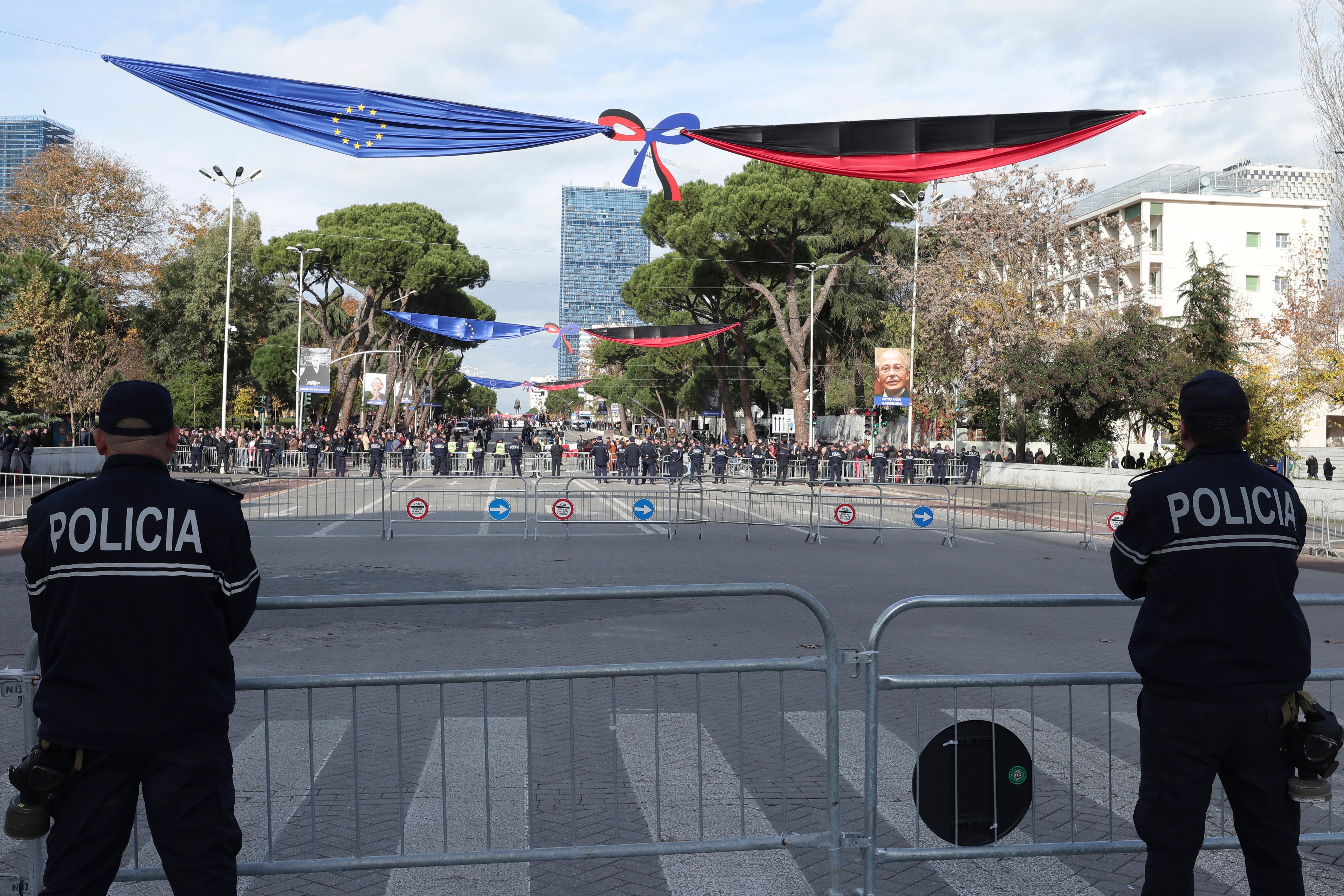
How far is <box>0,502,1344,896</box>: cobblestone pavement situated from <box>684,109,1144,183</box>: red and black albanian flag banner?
405 cm

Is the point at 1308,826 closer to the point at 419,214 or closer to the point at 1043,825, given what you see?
the point at 1043,825

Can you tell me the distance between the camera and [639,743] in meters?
5.75

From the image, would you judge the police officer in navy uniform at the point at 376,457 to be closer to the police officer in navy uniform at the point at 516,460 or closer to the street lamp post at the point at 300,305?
the police officer in navy uniform at the point at 516,460

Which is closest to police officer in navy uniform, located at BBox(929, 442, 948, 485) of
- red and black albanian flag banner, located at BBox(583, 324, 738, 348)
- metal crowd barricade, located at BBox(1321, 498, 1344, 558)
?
red and black albanian flag banner, located at BBox(583, 324, 738, 348)

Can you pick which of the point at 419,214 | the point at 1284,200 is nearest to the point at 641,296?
the point at 419,214

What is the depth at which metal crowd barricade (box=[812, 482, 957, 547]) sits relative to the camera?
18.7 metres

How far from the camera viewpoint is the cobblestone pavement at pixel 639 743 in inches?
163

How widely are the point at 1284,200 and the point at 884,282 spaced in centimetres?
2947

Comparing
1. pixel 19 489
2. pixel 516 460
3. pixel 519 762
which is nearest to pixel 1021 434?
pixel 516 460

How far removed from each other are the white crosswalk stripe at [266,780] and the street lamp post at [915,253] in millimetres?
34353

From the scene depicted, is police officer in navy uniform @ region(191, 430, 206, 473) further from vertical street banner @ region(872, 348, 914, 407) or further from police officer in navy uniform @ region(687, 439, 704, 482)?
vertical street banner @ region(872, 348, 914, 407)

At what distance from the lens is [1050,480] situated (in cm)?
3447

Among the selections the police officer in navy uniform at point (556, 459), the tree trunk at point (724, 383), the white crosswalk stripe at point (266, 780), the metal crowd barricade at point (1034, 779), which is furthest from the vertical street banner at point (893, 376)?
the white crosswalk stripe at point (266, 780)

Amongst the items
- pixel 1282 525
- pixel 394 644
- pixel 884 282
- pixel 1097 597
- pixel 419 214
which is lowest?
pixel 394 644
